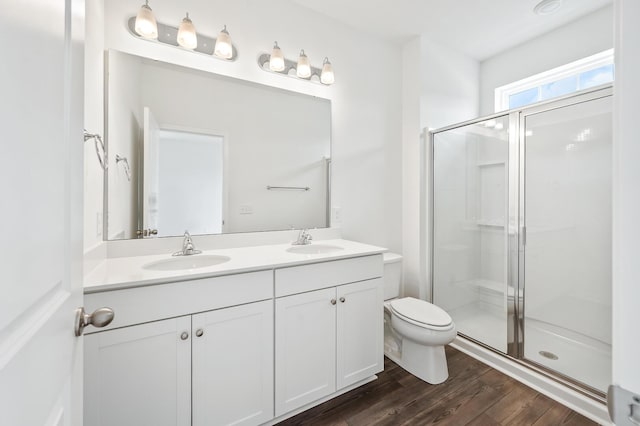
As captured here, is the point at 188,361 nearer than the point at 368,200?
Yes

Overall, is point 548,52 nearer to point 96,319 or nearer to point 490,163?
point 490,163

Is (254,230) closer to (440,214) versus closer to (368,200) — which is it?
(368,200)

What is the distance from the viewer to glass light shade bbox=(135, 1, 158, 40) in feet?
4.78

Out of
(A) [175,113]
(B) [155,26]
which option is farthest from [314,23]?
(A) [175,113]

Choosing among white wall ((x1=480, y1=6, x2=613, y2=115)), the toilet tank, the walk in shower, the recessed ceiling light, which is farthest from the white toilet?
the recessed ceiling light

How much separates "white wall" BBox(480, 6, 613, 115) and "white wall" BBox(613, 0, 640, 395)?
107 inches

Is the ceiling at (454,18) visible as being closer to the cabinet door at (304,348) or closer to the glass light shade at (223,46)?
the glass light shade at (223,46)

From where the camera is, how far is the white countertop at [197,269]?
3.53ft

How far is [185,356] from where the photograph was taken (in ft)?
3.86

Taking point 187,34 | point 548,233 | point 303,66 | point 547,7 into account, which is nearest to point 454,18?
point 547,7

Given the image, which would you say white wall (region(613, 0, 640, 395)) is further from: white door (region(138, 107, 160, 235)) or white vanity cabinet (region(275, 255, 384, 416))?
white door (region(138, 107, 160, 235))

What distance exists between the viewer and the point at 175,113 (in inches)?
63.9

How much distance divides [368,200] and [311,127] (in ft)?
2.64

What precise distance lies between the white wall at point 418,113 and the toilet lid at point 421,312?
1.61 feet
